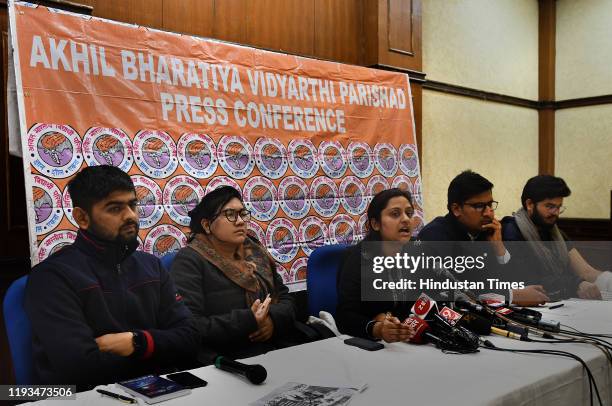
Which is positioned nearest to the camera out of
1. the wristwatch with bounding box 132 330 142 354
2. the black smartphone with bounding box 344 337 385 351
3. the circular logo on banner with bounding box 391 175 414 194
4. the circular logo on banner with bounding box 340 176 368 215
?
the black smartphone with bounding box 344 337 385 351

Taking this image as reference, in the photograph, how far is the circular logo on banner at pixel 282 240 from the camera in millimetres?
2881

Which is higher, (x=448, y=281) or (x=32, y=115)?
(x=32, y=115)

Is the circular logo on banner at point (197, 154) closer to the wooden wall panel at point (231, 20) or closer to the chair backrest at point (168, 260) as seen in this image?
the chair backrest at point (168, 260)

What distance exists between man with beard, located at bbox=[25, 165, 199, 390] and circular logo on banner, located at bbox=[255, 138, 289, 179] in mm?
990

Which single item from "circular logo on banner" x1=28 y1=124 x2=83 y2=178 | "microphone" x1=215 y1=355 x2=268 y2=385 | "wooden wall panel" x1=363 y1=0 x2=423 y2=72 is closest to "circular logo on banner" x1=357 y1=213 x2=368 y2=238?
→ "wooden wall panel" x1=363 y1=0 x2=423 y2=72

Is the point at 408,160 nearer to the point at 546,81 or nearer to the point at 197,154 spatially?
the point at 197,154

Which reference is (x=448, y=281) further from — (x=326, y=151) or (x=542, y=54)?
(x=542, y=54)

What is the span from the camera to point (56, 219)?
6.89ft

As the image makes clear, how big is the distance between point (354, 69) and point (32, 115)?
2014mm

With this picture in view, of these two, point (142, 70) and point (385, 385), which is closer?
point (385, 385)

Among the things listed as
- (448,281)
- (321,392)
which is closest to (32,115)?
(321,392)

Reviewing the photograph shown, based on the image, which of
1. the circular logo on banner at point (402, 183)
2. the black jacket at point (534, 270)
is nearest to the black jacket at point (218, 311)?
the black jacket at point (534, 270)

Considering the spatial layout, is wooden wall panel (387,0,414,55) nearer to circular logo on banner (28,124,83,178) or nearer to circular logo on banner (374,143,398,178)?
circular logo on banner (374,143,398,178)

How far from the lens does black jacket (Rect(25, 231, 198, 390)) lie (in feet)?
5.30
